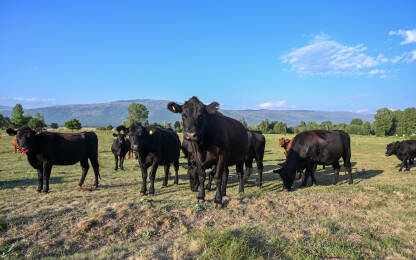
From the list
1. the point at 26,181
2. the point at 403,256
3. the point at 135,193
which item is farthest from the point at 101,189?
the point at 403,256

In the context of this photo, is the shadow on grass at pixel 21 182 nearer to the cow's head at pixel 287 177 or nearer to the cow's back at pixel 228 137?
the cow's back at pixel 228 137

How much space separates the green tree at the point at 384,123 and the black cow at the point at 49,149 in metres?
99.3

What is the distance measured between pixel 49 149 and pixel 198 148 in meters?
6.61

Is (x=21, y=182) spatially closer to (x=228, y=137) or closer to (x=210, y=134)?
(x=210, y=134)

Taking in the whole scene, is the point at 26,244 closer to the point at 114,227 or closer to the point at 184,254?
the point at 114,227

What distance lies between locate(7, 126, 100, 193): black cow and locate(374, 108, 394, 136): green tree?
326 ft

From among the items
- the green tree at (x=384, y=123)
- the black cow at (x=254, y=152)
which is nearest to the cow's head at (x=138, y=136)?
the black cow at (x=254, y=152)

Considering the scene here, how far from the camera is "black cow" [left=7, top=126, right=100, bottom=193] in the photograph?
848 centimetres

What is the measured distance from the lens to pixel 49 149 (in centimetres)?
Answer: 895

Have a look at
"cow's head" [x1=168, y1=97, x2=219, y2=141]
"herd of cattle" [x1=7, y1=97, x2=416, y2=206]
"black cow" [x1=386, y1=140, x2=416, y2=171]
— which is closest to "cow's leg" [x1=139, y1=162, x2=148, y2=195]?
"herd of cattle" [x1=7, y1=97, x2=416, y2=206]

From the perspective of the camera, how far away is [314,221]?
5.38 metres

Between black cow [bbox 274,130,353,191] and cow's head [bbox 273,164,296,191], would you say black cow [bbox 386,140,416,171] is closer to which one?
black cow [bbox 274,130,353,191]

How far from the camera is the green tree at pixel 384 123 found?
273 ft

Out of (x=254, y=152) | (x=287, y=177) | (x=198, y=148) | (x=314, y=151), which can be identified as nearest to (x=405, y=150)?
(x=314, y=151)
